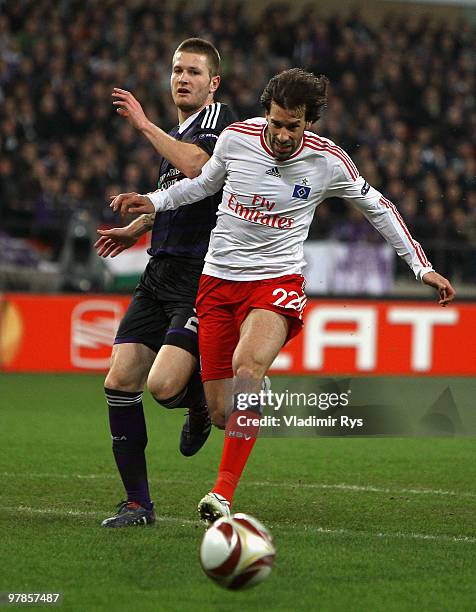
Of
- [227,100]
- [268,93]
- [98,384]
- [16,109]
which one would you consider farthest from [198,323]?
[227,100]

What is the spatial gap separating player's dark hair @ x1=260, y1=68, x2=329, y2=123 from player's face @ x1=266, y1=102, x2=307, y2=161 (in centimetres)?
3

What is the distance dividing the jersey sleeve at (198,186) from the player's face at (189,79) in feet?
1.81

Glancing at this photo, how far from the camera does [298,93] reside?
17.5 ft

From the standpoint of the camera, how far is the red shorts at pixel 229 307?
18.2 ft

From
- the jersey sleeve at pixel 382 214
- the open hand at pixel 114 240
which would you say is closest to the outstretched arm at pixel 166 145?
the open hand at pixel 114 240

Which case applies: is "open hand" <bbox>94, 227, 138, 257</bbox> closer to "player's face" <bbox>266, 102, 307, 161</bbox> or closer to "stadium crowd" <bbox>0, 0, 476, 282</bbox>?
"player's face" <bbox>266, 102, 307, 161</bbox>

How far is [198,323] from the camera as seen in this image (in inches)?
231

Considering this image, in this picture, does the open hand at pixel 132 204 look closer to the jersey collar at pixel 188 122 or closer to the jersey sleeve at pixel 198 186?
the jersey sleeve at pixel 198 186

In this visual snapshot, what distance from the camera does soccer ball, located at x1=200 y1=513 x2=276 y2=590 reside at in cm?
415

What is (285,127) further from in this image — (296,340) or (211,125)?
(296,340)

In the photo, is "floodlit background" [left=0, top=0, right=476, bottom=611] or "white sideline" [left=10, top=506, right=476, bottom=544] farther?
"white sideline" [left=10, top=506, right=476, bottom=544]

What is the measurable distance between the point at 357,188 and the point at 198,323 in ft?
3.35

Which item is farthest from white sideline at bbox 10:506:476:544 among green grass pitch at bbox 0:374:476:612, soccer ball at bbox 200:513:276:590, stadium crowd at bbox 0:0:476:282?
stadium crowd at bbox 0:0:476:282

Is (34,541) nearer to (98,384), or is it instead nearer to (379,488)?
(379,488)
